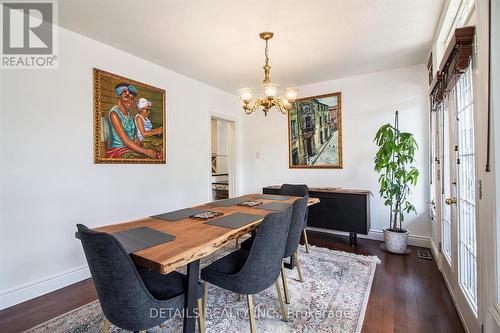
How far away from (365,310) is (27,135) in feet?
10.6

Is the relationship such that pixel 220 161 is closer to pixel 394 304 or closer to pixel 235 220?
pixel 235 220

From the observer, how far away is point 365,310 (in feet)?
6.16

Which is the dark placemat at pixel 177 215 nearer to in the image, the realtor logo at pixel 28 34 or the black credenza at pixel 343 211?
the realtor logo at pixel 28 34

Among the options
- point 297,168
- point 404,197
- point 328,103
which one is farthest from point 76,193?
point 404,197

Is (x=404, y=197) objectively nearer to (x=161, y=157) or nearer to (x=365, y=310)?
(x=365, y=310)

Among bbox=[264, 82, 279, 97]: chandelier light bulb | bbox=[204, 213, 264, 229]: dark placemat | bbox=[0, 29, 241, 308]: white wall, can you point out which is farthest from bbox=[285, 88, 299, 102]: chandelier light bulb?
bbox=[0, 29, 241, 308]: white wall

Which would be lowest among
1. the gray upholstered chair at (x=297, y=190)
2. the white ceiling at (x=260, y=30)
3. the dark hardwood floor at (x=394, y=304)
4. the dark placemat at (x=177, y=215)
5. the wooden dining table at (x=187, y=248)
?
the dark hardwood floor at (x=394, y=304)

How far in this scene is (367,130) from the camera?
145 inches

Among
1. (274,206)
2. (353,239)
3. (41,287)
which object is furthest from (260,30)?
(41,287)

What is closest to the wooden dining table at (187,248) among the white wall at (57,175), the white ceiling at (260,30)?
the white wall at (57,175)

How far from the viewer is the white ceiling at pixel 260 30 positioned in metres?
2.05

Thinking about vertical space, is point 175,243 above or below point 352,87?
below

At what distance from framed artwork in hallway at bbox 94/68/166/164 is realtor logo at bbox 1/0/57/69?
44cm

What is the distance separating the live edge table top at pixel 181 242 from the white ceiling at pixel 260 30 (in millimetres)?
1804
